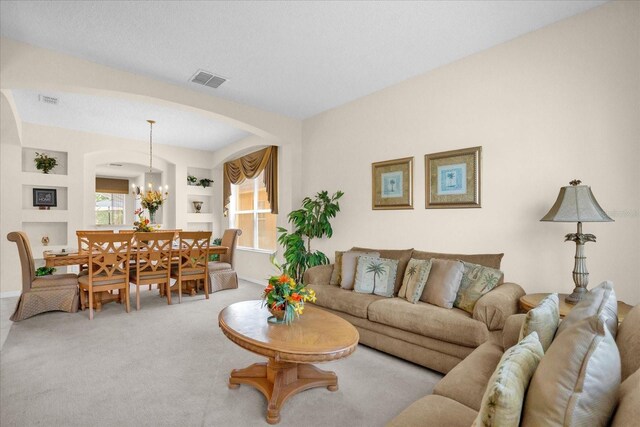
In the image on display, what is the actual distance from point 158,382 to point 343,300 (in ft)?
5.53

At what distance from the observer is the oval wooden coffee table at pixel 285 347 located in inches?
74.0

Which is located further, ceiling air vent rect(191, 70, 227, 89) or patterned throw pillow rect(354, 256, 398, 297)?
ceiling air vent rect(191, 70, 227, 89)

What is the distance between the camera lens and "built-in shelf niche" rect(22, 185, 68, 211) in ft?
18.0

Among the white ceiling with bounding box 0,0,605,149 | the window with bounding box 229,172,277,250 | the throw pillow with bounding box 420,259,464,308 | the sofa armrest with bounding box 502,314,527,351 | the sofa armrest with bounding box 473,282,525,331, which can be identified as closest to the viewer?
the sofa armrest with bounding box 502,314,527,351

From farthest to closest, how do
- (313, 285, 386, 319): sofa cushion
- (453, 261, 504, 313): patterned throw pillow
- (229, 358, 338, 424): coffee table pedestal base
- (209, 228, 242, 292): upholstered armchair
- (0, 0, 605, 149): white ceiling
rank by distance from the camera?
1. (209, 228, 242, 292): upholstered armchair
2. (313, 285, 386, 319): sofa cushion
3. (453, 261, 504, 313): patterned throw pillow
4. (0, 0, 605, 149): white ceiling
5. (229, 358, 338, 424): coffee table pedestal base

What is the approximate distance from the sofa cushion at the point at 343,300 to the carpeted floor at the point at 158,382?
36cm

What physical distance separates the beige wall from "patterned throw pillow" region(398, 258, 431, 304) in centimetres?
50

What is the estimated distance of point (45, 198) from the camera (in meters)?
5.60

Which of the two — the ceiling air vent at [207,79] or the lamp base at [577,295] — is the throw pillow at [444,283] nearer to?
the lamp base at [577,295]

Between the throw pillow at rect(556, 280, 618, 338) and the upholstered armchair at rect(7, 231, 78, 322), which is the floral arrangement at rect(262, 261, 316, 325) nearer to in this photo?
the throw pillow at rect(556, 280, 618, 338)

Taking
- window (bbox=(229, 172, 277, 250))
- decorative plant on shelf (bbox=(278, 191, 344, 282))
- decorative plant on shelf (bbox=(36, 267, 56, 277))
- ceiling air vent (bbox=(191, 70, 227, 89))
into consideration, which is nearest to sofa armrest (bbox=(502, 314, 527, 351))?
decorative plant on shelf (bbox=(278, 191, 344, 282))

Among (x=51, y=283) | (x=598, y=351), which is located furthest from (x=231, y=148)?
(x=598, y=351)

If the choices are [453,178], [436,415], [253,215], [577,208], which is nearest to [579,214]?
[577,208]

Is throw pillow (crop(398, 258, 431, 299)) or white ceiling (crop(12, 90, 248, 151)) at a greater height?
white ceiling (crop(12, 90, 248, 151))
